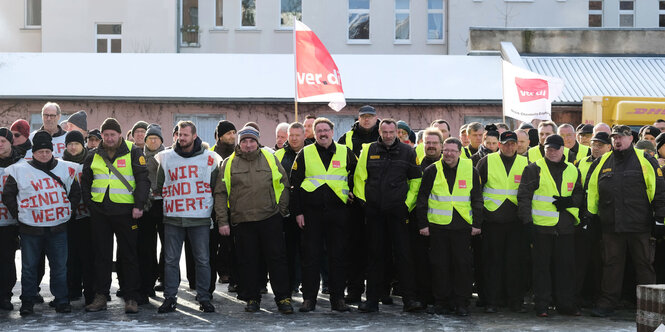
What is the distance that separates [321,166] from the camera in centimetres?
970

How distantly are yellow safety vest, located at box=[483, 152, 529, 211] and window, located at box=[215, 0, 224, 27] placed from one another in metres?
24.1

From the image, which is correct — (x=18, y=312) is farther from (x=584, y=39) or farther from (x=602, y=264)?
(x=584, y=39)

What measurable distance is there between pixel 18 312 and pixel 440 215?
4.39 m

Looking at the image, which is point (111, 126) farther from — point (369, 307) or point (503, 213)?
point (503, 213)

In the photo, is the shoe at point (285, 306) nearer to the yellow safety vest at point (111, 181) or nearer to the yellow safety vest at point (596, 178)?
the yellow safety vest at point (111, 181)

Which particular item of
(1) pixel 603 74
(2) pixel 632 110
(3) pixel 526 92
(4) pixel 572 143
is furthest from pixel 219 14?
(4) pixel 572 143

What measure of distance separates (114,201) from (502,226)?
396 cm

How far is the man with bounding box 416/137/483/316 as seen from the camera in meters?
9.48

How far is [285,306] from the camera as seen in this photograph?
31.3 feet

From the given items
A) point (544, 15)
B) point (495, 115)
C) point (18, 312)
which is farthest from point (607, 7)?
point (18, 312)

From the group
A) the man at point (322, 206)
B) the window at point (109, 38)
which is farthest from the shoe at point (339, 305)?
the window at point (109, 38)

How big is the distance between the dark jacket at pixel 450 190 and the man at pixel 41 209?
3.48m

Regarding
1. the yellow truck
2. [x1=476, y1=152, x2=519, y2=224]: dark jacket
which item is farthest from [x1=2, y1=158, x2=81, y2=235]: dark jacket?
the yellow truck

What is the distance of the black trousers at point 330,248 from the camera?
9.72 metres
